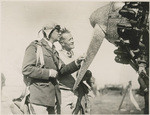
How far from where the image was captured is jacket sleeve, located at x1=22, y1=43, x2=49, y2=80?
446 cm

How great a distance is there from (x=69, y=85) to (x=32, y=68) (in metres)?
0.39

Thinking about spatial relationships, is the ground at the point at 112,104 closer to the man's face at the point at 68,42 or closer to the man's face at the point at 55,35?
the man's face at the point at 68,42

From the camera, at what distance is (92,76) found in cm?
470

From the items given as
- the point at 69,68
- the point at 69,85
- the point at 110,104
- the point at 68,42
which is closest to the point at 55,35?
the point at 68,42

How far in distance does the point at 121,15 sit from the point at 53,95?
92 cm

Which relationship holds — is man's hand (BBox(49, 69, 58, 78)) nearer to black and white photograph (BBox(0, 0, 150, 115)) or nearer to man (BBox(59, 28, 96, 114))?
black and white photograph (BBox(0, 0, 150, 115))

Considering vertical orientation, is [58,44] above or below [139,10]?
below

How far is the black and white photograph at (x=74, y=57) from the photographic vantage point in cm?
452

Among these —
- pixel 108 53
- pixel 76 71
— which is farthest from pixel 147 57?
pixel 76 71

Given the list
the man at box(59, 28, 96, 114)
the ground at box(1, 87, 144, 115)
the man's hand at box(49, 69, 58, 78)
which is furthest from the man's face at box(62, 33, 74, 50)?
the ground at box(1, 87, 144, 115)

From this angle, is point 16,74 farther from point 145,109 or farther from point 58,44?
point 145,109

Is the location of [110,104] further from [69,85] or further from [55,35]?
[55,35]

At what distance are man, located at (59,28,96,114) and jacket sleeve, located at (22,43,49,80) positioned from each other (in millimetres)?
205

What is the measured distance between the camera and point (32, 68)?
4.47 meters
